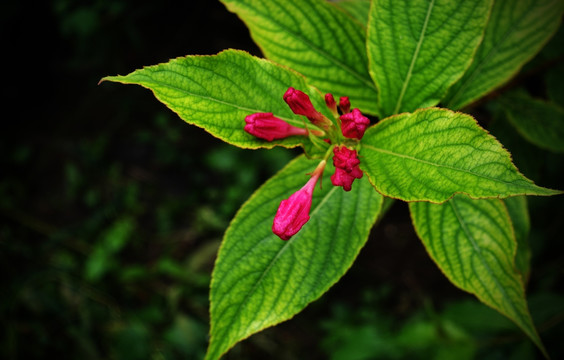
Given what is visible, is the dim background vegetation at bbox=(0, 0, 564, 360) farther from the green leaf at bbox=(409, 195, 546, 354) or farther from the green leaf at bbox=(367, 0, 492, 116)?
the green leaf at bbox=(367, 0, 492, 116)

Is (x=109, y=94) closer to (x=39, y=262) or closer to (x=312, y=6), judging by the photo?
(x=39, y=262)

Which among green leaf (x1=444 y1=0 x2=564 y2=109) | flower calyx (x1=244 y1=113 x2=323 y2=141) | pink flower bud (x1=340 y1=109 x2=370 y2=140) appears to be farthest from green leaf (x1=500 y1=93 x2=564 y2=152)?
A: flower calyx (x1=244 y1=113 x2=323 y2=141)

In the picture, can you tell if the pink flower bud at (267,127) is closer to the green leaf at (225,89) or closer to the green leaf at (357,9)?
the green leaf at (225,89)

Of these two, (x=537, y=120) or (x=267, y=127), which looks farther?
(x=537, y=120)

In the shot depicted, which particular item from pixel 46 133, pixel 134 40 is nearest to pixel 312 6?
pixel 134 40

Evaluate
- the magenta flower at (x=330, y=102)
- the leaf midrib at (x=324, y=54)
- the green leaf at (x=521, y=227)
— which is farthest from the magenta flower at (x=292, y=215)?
the green leaf at (x=521, y=227)

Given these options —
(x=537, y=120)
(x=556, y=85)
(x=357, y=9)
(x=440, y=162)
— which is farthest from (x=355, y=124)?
(x=556, y=85)

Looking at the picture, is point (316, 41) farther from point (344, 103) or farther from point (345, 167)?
point (345, 167)
